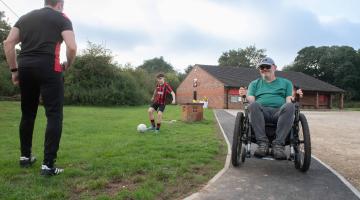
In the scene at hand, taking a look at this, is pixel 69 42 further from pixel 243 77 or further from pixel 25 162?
pixel 243 77

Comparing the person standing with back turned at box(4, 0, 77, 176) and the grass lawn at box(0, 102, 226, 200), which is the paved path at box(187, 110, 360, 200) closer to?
the grass lawn at box(0, 102, 226, 200)

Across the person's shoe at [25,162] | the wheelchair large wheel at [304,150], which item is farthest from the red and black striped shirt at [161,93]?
the person's shoe at [25,162]

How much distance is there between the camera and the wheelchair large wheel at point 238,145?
17.3 ft

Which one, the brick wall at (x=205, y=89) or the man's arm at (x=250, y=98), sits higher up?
the brick wall at (x=205, y=89)

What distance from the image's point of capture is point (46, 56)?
442 centimetres

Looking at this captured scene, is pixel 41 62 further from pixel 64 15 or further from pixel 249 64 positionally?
pixel 249 64

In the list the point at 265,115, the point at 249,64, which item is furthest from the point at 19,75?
the point at 249,64

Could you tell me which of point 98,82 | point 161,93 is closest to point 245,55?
point 98,82

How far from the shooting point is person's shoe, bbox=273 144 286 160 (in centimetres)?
487

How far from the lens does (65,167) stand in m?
4.98

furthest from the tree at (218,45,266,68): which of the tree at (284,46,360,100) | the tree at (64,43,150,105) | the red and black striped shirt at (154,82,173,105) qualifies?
the red and black striped shirt at (154,82,173,105)

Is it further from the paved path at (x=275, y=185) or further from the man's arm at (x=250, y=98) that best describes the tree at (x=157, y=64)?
the paved path at (x=275, y=185)

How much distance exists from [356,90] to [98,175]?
245 feet

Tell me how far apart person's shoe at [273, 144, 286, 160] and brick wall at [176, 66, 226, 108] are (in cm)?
3830
